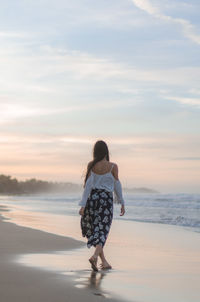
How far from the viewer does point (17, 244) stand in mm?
9336

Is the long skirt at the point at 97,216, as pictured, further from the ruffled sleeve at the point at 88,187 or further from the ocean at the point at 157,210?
the ocean at the point at 157,210

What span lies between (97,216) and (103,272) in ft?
2.80

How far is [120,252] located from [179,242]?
216cm

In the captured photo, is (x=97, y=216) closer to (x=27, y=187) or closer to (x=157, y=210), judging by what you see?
(x=157, y=210)

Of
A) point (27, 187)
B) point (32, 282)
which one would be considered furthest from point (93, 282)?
point (27, 187)

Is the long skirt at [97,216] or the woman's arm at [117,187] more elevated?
the woman's arm at [117,187]

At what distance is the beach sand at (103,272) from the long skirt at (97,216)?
0.44 metres

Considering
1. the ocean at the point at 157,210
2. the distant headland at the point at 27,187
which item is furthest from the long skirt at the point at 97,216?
the distant headland at the point at 27,187

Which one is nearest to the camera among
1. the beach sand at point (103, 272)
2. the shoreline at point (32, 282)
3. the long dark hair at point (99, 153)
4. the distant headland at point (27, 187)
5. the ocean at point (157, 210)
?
the shoreline at point (32, 282)

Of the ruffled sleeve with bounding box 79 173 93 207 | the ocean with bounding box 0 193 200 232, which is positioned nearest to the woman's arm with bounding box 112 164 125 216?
the ruffled sleeve with bounding box 79 173 93 207

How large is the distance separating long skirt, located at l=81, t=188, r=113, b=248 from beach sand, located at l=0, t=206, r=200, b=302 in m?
0.44

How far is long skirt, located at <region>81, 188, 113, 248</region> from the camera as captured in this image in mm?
7176

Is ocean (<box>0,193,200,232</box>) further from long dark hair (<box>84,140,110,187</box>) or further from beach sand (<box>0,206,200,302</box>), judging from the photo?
long dark hair (<box>84,140,110,187</box>)

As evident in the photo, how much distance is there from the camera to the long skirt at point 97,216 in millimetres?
7176
